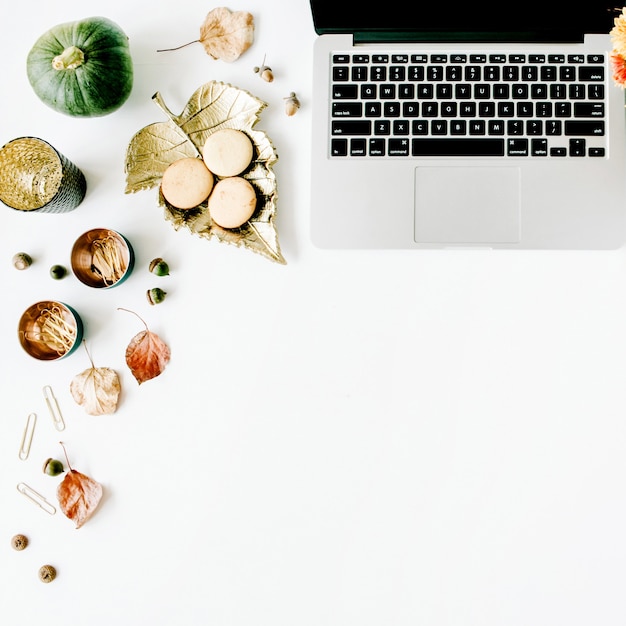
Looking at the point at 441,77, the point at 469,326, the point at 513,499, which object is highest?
the point at 441,77

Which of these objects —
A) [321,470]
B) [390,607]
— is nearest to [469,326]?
[321,470]

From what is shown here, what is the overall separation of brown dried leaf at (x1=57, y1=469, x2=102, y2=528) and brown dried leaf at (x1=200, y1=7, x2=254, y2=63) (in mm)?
553

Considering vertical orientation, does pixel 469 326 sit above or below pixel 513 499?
above

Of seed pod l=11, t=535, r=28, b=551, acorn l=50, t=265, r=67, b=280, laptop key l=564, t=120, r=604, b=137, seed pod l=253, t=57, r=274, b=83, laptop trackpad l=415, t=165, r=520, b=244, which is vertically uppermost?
seed pod l=253, t=57, r=274, b=83

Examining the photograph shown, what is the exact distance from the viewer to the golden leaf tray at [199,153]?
2.38 feet

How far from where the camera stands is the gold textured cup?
0.71m

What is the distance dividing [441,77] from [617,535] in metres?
0.59

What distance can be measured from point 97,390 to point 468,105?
0.57 m

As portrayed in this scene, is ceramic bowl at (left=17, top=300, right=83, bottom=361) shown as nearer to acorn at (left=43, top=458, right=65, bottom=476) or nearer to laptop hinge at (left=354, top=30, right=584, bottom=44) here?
acorn at (left=43, top=458, right=65, bottom=476)

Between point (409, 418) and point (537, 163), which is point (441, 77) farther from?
point (409, 418)

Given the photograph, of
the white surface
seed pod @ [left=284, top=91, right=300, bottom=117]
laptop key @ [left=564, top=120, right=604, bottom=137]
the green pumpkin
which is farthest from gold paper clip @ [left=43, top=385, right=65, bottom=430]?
laptop key @ [left=564, top=120, right=604, bottom=137]

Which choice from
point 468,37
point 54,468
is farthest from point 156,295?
point 468,37

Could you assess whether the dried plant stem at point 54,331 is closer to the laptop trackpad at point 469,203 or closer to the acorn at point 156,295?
the acorn at point 156,295

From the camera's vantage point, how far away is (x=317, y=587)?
74cm
